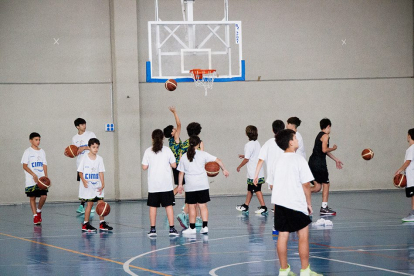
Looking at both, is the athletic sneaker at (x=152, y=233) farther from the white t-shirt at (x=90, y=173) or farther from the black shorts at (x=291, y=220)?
the black shorts at (x=291, y=220)

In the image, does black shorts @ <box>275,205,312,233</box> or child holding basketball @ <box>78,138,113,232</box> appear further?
child holding basketball @ <box>78,138,113,232</box>

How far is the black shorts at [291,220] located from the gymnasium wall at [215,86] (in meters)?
10.5

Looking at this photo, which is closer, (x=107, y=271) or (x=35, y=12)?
(x=107, y=271)

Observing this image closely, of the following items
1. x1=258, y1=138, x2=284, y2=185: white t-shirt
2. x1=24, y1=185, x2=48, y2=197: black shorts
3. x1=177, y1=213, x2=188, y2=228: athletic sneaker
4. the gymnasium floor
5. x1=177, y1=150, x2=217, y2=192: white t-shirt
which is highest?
x1=258, y1=138, x2=284, y2=185: white t-shirt

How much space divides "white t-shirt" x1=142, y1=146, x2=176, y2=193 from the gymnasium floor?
2.55ft

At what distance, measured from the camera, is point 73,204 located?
16.1 metres

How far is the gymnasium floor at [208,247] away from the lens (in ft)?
23.4

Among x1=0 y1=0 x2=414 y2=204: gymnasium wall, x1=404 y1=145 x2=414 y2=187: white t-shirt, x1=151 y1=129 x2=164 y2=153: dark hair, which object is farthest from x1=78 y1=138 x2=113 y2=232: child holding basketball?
x1=0 y1=0 x2=414 y2=204: gymnasium wall

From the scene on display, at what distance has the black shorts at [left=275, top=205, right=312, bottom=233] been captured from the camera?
632 cm

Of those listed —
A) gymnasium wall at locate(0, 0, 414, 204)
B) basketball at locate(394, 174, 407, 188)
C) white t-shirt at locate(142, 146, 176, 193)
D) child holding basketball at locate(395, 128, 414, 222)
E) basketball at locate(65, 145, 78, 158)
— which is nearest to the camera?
white t-shirt at locate(142, 146, 176, 193)

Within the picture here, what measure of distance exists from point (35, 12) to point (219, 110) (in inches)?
216

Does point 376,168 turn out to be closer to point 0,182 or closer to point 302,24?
point 302,24

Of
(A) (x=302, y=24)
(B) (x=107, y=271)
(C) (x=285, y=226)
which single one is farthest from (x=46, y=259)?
(A) (x=302, y=24)

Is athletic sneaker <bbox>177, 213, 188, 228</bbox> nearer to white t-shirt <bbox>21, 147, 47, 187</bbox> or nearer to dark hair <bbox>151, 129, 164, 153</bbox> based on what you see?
dark hair <bbox>151, 129, 164, 153</bbox>
